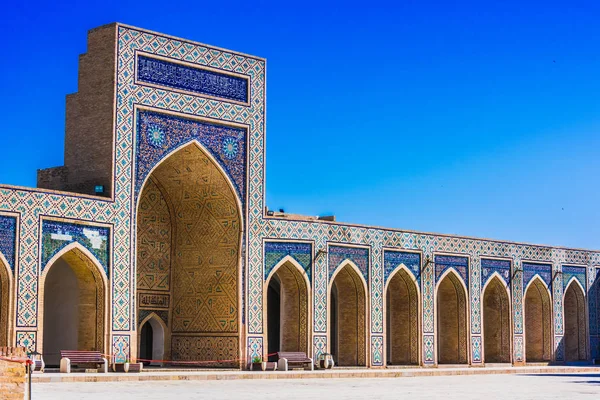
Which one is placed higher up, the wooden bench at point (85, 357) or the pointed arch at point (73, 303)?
the pointed arch at point (73, 303)

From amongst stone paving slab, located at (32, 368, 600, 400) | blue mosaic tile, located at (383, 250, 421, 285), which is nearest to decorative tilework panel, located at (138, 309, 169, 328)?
stone paving slab, located at (32, 368, 600, 400)

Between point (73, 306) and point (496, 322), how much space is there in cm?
1139

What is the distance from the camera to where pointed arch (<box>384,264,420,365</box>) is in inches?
977

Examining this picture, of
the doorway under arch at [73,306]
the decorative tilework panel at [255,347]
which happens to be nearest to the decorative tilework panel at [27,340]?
the doorway under arch at [73,306]

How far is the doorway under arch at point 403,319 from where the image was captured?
24.8 meters

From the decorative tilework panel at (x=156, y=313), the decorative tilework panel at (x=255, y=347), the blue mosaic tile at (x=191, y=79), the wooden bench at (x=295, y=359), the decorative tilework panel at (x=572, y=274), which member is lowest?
the wooden bench at (x=295, y=359)

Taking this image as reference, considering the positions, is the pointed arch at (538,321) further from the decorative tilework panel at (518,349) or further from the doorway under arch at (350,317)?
the doorway under arch at (350,317)

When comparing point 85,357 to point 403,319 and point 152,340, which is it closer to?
point 152,340

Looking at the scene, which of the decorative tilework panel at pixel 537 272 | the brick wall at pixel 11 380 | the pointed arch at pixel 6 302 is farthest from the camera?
the decorative tilework panel at pixel 537 272

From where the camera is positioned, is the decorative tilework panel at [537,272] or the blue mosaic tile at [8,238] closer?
the blue mosaic tile at [8,238]

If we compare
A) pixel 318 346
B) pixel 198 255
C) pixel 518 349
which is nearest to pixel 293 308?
pixel 318 346

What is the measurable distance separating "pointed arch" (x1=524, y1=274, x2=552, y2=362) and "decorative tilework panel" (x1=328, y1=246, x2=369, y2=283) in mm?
5958

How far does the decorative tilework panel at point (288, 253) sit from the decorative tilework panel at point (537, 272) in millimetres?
7456

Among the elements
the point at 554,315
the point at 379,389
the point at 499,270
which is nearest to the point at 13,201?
the point at 379,389
